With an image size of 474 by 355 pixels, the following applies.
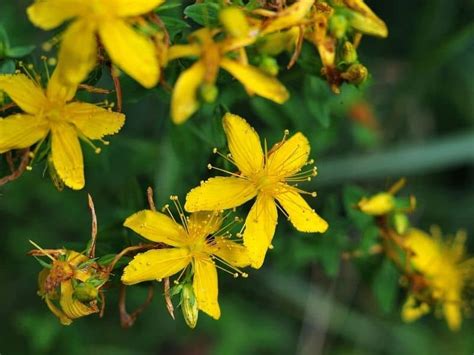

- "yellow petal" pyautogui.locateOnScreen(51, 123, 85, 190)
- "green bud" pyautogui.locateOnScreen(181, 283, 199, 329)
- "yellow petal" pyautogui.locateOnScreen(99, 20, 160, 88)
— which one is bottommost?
"green bud" pyautogui.locateOnScreen(181, 283, 199, 329)

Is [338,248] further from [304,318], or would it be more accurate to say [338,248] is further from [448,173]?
[448,173]

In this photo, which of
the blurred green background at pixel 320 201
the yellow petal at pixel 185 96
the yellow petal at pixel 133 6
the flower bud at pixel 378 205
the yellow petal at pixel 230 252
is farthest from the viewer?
the blurred green background at pixel 320 201

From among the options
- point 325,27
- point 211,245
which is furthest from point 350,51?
point 211,245

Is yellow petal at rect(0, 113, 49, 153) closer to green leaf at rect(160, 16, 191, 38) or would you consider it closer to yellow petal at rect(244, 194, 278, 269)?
green leaf at rect(160, 16, 191, 38)

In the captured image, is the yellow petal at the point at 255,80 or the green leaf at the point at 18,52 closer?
the yellow petal at the point at 255,80

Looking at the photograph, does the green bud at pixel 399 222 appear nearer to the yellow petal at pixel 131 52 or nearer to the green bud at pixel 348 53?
the green bud at pixel 348 53

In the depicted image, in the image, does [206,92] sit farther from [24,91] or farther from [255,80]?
[24,91]

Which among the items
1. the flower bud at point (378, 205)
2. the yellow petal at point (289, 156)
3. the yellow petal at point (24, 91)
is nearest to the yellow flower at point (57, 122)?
the yellow petal at point (24, 91)

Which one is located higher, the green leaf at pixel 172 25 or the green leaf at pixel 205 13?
the green leaf at pixel 205 13

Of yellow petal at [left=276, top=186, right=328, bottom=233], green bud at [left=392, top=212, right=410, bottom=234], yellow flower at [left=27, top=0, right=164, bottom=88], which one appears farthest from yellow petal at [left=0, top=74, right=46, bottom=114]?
green bud at [left=392, top=212, right=410, bottom=234]
